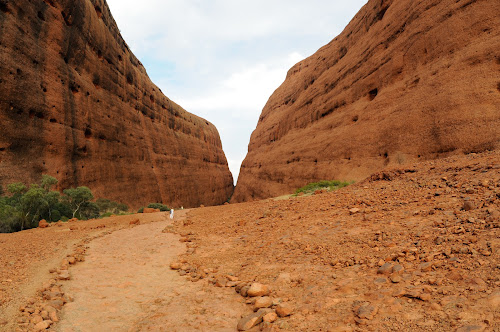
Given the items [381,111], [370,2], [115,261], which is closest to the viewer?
[115,261]

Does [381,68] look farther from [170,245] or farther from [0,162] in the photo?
[0,162]

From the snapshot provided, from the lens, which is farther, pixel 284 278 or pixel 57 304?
pixel 284 278

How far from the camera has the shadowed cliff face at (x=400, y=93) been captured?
11.2 meters

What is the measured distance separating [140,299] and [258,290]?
1872 millimetres

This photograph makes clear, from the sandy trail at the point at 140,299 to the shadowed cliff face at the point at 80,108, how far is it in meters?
13.6

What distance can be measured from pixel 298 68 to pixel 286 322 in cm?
4243

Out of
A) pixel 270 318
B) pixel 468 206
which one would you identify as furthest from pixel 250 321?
pixel 468 206

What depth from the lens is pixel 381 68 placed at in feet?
57.0

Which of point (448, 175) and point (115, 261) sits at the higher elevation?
point (448, 175)

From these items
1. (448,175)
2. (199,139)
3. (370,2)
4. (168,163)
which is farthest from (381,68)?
(199,139)

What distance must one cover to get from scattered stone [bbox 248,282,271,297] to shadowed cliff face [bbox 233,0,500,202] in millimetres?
10916

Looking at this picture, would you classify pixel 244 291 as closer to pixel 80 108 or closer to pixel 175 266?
pixel 175 266

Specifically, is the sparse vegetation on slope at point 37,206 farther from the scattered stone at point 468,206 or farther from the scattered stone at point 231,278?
the scattered stone at point 468,206

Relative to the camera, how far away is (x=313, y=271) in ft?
13.0
